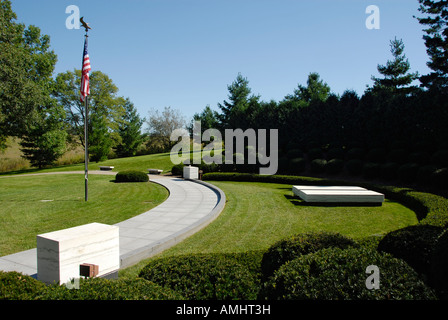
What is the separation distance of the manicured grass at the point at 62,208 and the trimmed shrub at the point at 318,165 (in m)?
12.9

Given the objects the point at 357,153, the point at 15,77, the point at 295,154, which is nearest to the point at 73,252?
the point at 295,154

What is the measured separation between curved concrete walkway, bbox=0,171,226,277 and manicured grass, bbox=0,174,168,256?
0.64m

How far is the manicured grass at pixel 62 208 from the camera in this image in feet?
25.5

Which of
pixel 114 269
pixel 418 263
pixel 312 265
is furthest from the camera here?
pixel 114 269

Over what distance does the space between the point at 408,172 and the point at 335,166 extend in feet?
17.5

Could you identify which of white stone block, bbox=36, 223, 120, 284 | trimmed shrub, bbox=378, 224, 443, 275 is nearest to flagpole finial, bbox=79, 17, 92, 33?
white stone block, bbox=36, 223, 120, 284

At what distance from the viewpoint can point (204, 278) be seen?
3.45 m

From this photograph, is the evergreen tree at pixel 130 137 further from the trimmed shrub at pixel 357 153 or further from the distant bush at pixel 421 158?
the distant bush at pixel 421 158

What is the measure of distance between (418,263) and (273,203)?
8097 mm

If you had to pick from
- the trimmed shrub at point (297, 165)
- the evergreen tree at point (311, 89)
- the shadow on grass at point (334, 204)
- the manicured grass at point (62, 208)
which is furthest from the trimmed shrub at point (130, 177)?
the evergreen tree at point (311, 89)

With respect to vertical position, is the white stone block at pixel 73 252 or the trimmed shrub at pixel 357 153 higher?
the trimmed shrub at pixel 357 153
